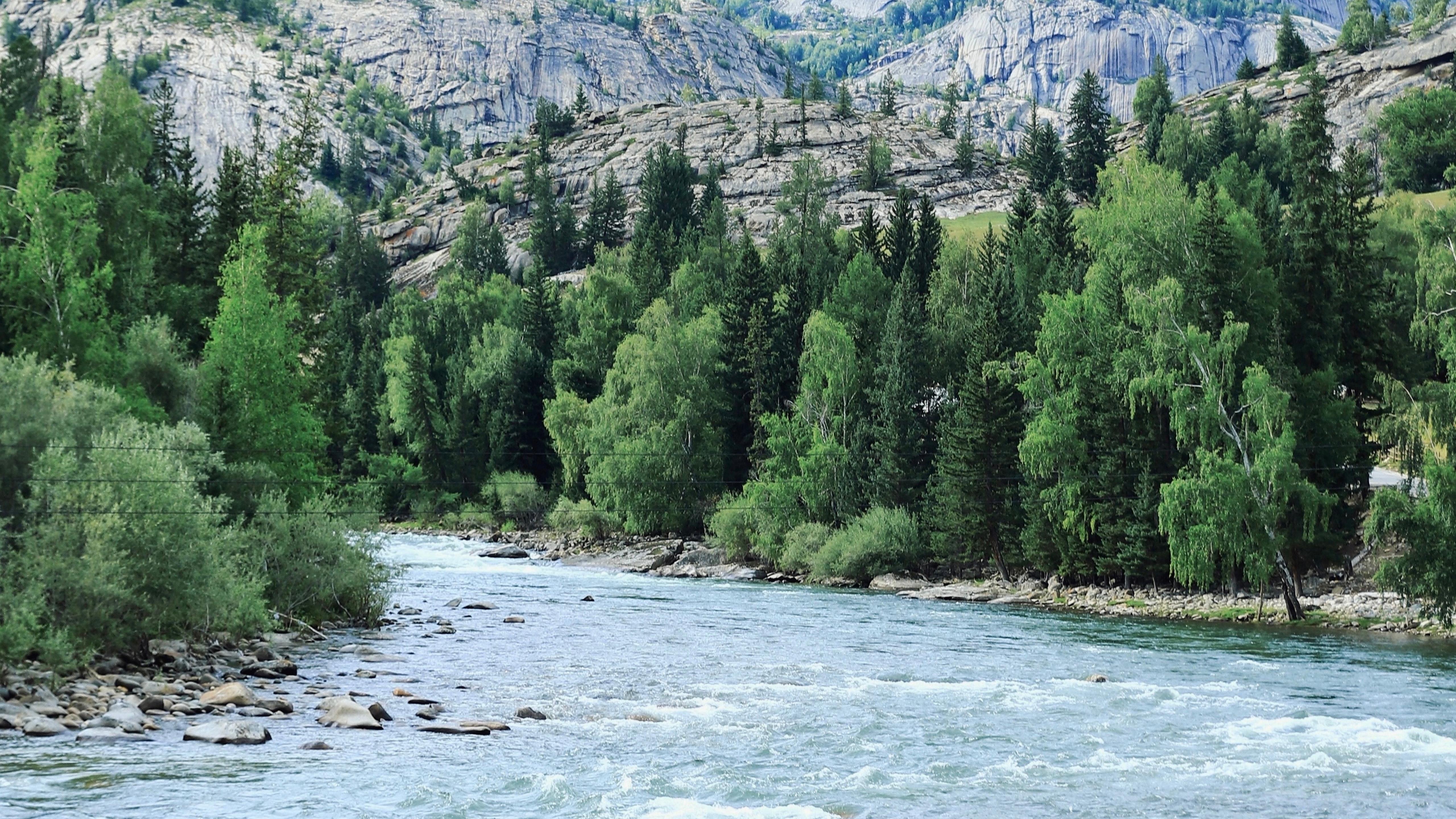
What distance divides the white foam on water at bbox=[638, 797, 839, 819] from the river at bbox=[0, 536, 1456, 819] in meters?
0.07

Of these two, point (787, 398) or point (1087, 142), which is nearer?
point (787, 398)

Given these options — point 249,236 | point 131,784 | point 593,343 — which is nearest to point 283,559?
point 249,236

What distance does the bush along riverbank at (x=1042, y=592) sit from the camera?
47.1 m

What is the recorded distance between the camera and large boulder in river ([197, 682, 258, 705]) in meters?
28.4

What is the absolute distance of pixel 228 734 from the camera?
25.1 m

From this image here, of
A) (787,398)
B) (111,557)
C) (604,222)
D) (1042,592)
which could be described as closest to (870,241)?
(787,398)

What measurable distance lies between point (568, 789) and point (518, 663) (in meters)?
15.3

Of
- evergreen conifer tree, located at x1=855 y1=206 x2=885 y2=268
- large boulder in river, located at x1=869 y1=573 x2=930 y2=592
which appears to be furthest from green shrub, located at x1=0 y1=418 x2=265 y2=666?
evergreen conifer tree, located at x1=855 y1=206 x2=885 y2=268

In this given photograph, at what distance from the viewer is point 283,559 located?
41.4 meters

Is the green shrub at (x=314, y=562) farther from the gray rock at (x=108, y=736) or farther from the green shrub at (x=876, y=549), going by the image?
the green shrub at (x=876, y=549)

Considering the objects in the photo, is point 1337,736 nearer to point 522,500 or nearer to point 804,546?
point 804,546

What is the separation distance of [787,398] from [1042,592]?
30.3 m

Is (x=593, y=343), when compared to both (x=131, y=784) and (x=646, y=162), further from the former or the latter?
(x=131, y=784)

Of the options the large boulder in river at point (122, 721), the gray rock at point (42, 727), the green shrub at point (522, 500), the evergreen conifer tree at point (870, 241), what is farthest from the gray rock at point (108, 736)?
the evergreen conifer tree at point (870, 241)
